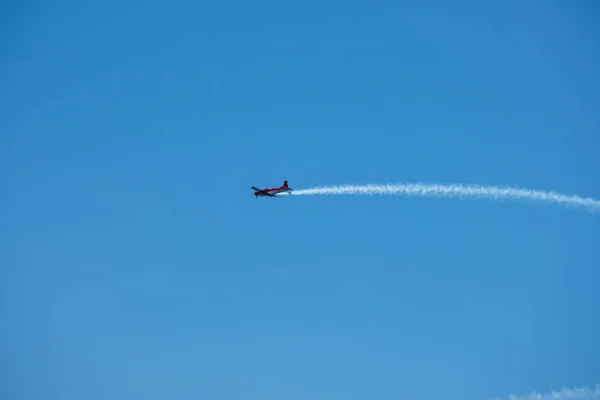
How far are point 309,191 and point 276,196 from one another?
6.13 meters

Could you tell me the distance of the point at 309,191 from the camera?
17850 cm

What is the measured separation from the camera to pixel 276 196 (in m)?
182
